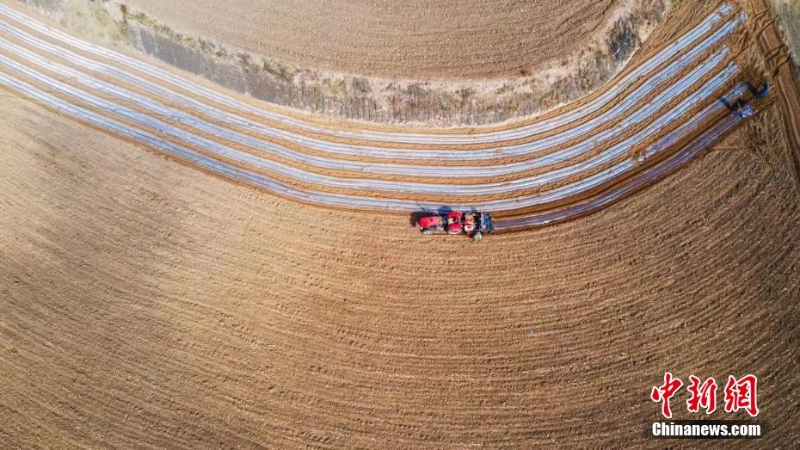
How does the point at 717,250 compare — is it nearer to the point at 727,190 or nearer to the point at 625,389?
the point at 727,190

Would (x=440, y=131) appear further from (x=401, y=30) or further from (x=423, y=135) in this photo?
(x=401, y=30)

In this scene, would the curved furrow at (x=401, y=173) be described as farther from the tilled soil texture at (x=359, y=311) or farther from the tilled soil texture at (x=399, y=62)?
the tilled soil texture at (x=399, y=62)

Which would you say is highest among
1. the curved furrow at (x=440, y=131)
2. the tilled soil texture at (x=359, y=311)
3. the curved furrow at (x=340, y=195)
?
the curved furrow at (x=440, y=131)

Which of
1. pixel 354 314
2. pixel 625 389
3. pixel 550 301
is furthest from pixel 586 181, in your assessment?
pixel 354 314

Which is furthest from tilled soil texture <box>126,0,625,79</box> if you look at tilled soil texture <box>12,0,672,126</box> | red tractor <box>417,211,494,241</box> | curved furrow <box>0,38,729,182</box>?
red tractor <box>417,211,494,241</box>

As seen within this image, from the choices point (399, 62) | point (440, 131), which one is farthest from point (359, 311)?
point (399, 62)

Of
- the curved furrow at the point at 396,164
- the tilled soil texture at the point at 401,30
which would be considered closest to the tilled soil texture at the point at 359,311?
the curved furrow at the point at 396,164

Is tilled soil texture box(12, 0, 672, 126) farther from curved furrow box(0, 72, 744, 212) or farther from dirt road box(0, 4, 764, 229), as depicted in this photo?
curved furrow box(0, 72, 744, 212)
